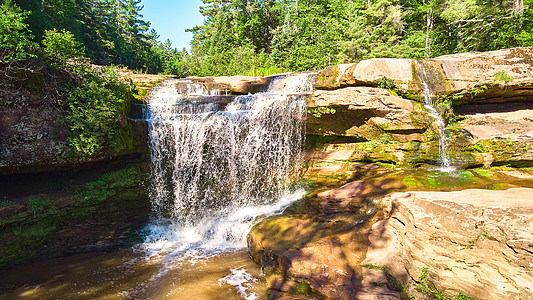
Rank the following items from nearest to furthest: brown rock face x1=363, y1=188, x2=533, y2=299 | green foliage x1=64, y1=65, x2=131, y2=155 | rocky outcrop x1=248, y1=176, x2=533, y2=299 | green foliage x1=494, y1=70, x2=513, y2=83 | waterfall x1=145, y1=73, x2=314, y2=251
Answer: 1. brown rock face x1=363, y1=188, x2=533, y2=299
2. rocky outcrop x1=248, y1=176, x2=533, y2=299
3. green foliage x1=64, y1=65, x2=131, y2=155
4. green foliage x1=494, y1=70, x2=513, y2=83
5. waterfall x1=145, y1=73, x2=314, y2=251

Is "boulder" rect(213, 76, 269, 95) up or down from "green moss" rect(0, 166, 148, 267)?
up

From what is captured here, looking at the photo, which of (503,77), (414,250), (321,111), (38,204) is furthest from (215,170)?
(503,77)

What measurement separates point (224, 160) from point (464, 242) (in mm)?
7161

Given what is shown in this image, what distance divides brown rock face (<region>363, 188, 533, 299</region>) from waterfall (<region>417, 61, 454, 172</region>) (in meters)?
3.04

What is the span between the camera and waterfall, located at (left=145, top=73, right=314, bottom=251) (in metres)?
8.77

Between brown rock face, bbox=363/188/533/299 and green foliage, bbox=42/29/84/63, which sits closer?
brown rock face, bbox=363/188/533/299

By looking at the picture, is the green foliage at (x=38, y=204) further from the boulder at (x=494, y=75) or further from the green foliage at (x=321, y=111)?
the boulder at (x=494, y=75)

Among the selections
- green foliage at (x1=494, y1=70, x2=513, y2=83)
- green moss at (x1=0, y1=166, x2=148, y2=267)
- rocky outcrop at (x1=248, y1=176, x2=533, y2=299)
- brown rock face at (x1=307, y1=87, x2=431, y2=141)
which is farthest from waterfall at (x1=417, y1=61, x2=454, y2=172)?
green moss at (x1=0, y1=166, x2=148, y2=267)

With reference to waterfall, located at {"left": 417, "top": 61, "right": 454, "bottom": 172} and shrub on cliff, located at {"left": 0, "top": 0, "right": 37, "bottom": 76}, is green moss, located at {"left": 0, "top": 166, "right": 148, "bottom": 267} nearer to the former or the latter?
shrub on cliff, located at {"left": 0, "top": 0, "right": 37, "bottom": 76}

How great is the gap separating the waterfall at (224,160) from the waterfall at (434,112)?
13.5ft

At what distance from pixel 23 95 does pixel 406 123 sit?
36.8 feet

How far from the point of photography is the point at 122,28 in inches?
1606

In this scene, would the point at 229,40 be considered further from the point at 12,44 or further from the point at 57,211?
the point at 57,211

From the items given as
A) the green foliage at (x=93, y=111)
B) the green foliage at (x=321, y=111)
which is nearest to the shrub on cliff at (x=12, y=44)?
the green foliage at (x=93, y=111)
